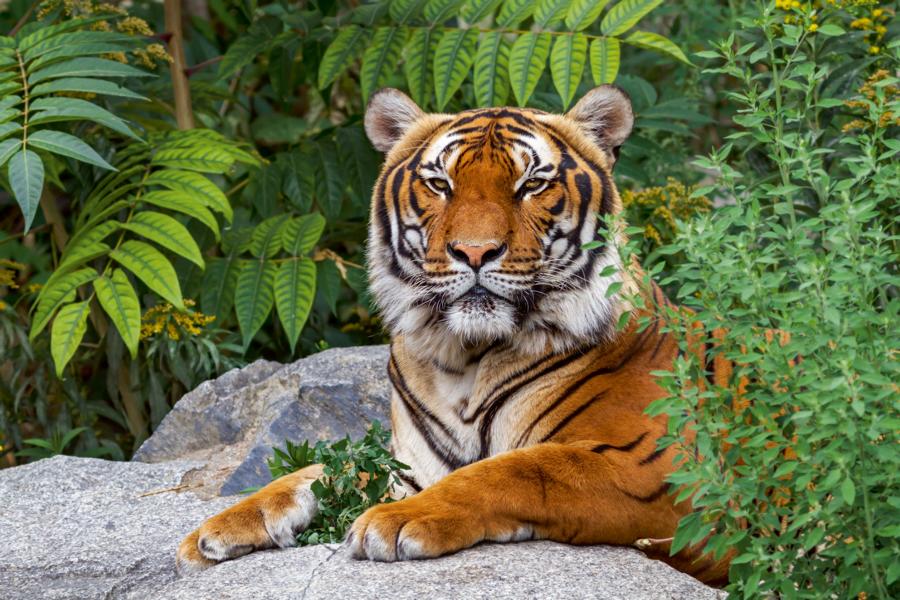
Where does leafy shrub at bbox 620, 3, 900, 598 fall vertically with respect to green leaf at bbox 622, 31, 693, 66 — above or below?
below

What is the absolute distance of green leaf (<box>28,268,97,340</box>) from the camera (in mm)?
4395

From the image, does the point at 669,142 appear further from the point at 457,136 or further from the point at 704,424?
the point at 704,424

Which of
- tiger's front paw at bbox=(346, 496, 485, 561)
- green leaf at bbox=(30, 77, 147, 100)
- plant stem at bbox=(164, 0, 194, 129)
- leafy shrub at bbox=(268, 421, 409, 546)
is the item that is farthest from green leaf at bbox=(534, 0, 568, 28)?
tiger's front paw at bbox=(346, 496, 485, 561)

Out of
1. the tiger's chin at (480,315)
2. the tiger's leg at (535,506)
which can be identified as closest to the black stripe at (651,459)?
the tiger's leg at (535,506)

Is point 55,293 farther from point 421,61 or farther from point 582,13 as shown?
point 582,13

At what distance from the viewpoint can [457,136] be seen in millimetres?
3512

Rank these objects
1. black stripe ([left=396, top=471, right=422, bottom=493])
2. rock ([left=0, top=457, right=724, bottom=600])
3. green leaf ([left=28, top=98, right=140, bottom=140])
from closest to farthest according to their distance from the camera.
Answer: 1. rock ([left=0, top=457, right=724, bottom=600])
2. black stripe ([left=396, top=471, right=422, bottom=493])
3. green leaf ([left=28, top=98, right=140, bottom=140])

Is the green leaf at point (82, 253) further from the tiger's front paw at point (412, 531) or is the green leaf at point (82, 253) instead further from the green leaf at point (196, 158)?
the tiger's front paw at point (412, 531)

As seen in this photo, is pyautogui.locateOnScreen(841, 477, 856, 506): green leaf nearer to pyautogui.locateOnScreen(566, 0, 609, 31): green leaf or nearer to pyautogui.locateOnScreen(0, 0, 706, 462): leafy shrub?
pyautogui.locateOnScreen(0, 0, 706, 462): leafy shrub

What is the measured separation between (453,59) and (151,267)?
1.30 m

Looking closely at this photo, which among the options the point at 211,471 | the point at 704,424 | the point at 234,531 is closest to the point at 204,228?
the point at 211,471

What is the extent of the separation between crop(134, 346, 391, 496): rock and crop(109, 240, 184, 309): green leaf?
53cm

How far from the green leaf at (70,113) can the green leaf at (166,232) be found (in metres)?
0.45

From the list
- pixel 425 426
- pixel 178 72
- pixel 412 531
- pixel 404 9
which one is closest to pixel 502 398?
pixel 425 426
